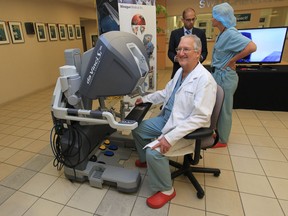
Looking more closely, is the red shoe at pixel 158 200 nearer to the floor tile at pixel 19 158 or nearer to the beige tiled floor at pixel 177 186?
the beige tiled floor at pixel 177 186

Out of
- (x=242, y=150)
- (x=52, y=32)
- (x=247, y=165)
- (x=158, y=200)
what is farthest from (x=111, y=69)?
(x=52, y=32)

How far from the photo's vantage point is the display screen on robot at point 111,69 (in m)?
1.32

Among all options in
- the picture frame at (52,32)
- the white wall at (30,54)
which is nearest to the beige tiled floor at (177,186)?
the white wall at (30,54)

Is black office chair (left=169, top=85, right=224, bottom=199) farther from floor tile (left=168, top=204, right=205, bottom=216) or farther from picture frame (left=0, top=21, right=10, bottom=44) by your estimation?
picture frame (left=0, top=21, right=10, bottom=44)

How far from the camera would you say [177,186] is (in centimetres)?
177

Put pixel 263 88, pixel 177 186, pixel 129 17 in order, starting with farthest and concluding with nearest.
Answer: pixel 263 88, pixel 129 17, pixel 177 186

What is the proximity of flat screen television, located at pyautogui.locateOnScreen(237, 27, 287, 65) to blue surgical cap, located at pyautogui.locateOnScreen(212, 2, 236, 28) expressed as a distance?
4.27ft

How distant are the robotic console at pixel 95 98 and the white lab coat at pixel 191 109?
306 millimetres

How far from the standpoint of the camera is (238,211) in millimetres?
1503

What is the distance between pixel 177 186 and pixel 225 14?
5.54 feet

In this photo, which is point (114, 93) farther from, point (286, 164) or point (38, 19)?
point (38, 19)

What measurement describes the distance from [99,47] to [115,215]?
125 cm

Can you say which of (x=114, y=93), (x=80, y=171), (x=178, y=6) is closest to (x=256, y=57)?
(x=114, y=93)

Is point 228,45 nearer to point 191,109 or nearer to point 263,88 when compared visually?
point 191,109
